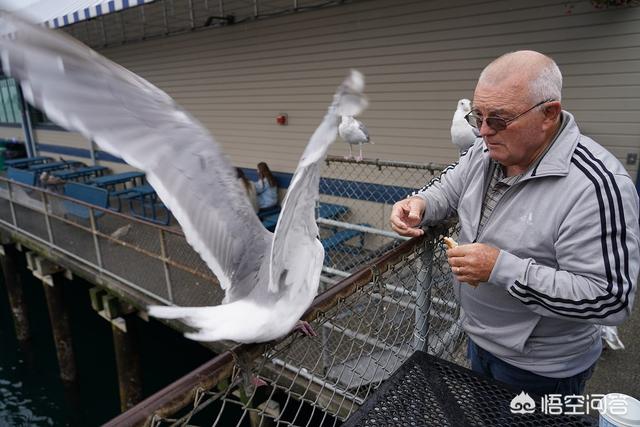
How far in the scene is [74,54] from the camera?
1288mm

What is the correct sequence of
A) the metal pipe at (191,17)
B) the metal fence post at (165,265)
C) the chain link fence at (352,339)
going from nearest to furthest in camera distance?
the chain link fence at (352,339) < the metal fence post at (165,265) < the metal pipe at (191,17)

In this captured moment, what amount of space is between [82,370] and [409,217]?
26.8 feet

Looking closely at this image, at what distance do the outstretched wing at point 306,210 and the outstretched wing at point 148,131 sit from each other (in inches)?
13.2

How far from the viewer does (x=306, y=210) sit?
1384 mm

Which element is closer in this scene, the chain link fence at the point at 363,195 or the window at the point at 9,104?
the chain link fence at the point at 363,195

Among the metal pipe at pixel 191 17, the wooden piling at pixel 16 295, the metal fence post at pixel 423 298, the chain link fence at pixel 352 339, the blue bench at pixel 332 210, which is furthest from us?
the wooden piling at pixel 16 295

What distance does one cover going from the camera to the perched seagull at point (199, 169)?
1195mm

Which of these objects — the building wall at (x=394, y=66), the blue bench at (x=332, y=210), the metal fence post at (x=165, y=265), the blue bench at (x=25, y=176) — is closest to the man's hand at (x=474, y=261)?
the metal fence post at (x=165, y=265)

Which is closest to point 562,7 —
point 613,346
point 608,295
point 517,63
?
point 613,346

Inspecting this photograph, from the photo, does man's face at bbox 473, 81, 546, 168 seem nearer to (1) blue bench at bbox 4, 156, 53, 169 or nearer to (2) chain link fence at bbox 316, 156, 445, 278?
(2) chain link fence at bbox 316, 156, 445, 278

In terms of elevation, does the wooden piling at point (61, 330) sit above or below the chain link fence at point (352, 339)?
below

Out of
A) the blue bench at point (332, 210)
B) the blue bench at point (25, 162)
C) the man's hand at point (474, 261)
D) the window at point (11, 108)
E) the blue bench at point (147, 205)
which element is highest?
the window at point (11, 108)

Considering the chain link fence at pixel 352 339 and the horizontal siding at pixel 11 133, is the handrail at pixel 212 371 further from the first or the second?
the horizontal siding at pixel 11 133

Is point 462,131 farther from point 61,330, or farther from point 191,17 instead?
point 61,330
